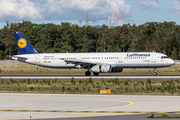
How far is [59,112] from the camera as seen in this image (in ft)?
61.0

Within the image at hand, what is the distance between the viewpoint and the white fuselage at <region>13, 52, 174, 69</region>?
50531mm

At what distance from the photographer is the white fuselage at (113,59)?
50.5 meters

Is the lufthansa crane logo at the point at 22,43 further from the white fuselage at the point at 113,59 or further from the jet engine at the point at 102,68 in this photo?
the jet engine at the point at 102,68

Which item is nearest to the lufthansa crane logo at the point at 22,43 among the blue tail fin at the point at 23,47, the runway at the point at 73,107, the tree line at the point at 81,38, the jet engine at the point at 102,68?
the blue tail fin at the point at 23,47

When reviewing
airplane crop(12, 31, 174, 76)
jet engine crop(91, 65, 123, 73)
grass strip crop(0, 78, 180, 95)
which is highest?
airplane crop(12, 31, 174, 76)

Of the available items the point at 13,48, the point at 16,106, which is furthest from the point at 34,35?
the point at 16,106

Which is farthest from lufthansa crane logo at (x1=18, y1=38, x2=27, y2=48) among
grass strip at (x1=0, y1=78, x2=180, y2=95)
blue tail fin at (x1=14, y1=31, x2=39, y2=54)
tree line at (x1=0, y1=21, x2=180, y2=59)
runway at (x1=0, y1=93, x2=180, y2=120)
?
tree line at (x1=0, y1=21, x2=180, y2=59)

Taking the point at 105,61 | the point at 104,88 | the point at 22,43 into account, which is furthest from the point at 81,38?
the point at 104,88

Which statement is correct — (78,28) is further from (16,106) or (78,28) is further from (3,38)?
(16,106)

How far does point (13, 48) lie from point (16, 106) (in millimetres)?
138163

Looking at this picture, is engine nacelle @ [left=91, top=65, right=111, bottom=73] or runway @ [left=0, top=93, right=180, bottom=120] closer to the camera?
runway @ [left=0, top=93, right=180, bottom=120]

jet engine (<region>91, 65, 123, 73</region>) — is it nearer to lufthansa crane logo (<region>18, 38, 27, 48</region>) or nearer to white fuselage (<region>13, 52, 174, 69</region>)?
white fuselage (<region>13, 52, 174, 69</region>)

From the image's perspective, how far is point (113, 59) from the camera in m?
51.4

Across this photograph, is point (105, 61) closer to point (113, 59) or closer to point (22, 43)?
point (113, 59)
